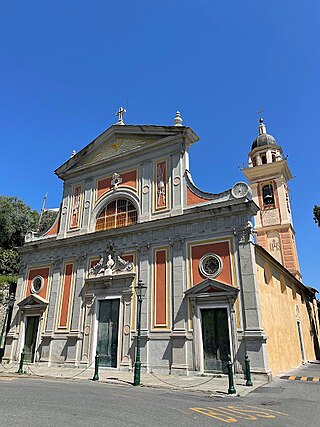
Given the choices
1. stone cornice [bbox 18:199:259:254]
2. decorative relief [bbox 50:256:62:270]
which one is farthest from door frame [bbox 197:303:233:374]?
decorative relief [bbox 50:256:62:270]

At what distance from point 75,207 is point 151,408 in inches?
592

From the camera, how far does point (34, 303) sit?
19234 millimetres

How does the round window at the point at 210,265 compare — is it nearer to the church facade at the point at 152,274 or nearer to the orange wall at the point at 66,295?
the church facade at the point at 152,274

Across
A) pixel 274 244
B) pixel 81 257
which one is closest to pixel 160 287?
pixel 81 257

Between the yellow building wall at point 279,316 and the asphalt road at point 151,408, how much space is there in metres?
3.46

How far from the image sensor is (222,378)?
1220 cm

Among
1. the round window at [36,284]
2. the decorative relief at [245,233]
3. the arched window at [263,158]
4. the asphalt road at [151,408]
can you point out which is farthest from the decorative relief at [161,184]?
the arched window at [263,158]

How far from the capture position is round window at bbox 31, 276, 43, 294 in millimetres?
19656

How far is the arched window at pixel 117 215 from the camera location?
59.1ft

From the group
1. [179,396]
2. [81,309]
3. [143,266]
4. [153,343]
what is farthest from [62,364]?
[179,396]

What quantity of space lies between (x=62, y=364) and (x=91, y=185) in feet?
33.1

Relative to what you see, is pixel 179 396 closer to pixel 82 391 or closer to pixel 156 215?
pixel 82 391

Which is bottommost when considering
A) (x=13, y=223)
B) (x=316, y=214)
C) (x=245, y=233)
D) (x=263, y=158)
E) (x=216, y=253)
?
(x=216, y=253)

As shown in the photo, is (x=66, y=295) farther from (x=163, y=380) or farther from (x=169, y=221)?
(x=163, y=380)
